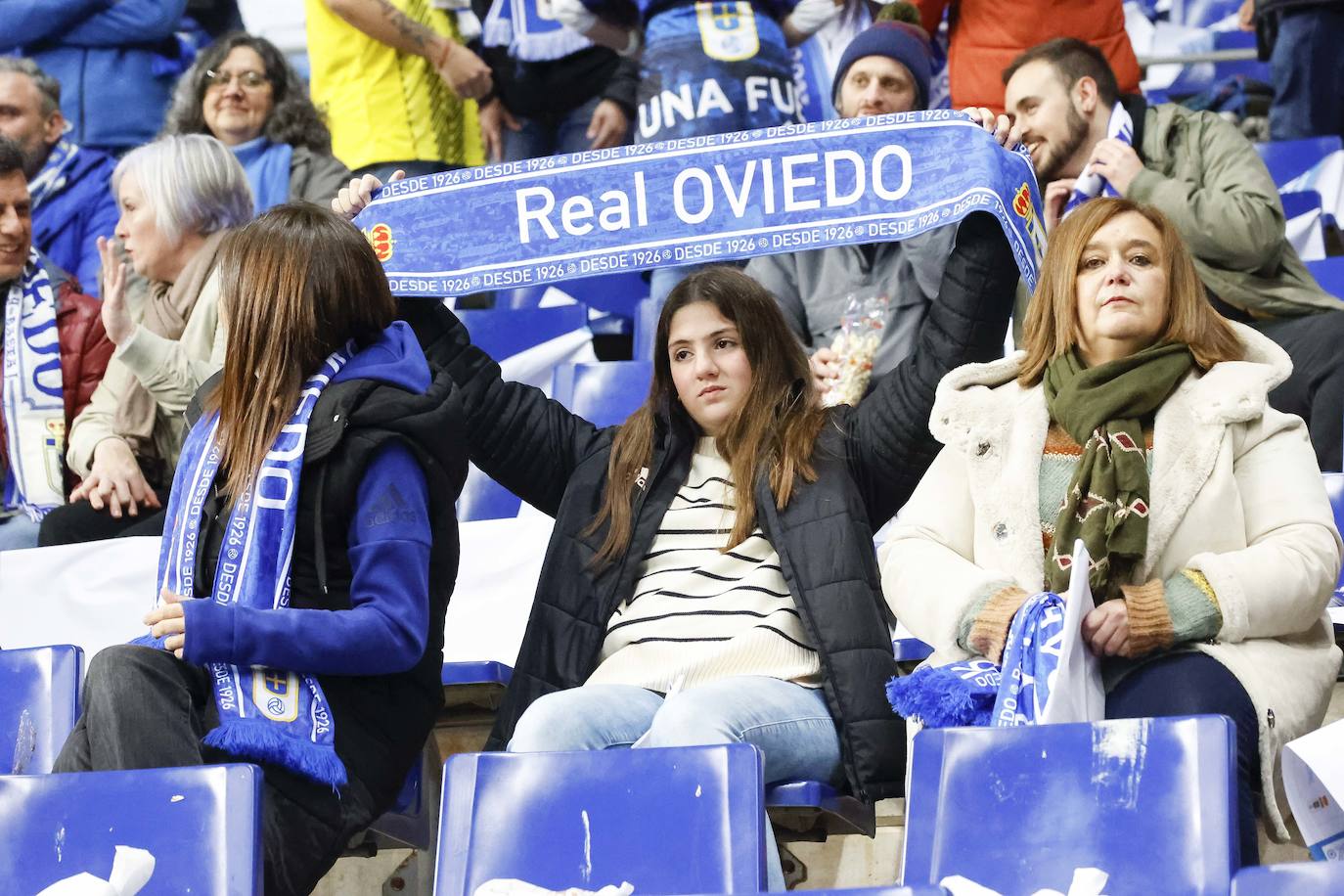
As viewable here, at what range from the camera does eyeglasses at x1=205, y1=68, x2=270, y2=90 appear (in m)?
5.18

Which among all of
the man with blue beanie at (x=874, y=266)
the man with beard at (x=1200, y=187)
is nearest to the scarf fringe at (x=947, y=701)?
the man with blue beanie at (x=874, y=266)

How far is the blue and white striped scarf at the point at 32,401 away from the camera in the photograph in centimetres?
434

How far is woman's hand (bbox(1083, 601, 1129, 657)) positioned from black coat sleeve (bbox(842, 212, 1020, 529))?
61 centimetres

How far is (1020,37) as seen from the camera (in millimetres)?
5020

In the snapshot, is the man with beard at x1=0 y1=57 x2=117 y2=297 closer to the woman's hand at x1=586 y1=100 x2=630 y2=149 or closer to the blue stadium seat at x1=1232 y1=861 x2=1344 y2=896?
the woman's hand at x1=586 y1=100 x2=630 y2=149

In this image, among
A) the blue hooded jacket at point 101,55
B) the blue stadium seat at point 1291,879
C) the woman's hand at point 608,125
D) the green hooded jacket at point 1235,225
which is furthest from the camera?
the blue hooded jacket at point 101,55

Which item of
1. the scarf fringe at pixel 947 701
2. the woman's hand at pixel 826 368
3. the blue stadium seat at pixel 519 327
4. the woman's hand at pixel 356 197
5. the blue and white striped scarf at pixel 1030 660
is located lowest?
the scarf fringe at pixel 947 701

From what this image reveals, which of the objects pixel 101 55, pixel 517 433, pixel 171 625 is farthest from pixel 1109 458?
pixel 101 55

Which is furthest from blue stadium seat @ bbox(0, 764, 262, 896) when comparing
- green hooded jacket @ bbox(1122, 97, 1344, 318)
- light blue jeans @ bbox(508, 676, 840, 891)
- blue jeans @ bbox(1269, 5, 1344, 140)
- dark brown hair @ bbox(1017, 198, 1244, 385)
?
blue jeans @ bbox(1269, 5, 1344, 140)

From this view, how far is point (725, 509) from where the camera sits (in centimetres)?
314

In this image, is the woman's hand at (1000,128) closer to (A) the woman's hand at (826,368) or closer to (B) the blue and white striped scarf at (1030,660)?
(A) the woman's hand at (826,368)

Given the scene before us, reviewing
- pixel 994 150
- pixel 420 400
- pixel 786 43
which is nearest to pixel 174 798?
pixel 420 400

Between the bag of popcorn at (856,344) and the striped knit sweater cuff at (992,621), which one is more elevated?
the bag of popcorn at (856,344)

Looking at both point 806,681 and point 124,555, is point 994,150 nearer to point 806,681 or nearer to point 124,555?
point 806,681
